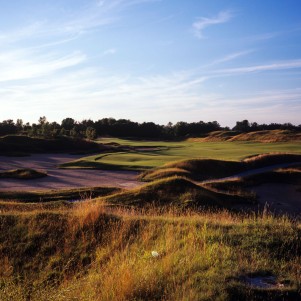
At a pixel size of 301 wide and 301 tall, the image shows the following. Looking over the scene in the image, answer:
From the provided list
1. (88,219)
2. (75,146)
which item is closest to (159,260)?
(88,219)

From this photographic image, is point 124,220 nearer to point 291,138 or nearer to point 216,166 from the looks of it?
point 216,166

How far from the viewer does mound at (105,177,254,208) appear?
1862cm

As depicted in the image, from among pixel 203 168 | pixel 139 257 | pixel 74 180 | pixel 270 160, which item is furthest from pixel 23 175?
pixel 139 257

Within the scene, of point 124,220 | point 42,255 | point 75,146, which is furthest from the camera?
point 75,146

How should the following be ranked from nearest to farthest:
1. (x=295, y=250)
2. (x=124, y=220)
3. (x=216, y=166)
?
(x=295, y=250), (x=124, y=220), (x=216, y=166)

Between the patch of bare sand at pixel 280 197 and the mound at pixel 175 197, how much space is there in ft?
4.37

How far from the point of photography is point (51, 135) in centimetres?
6250

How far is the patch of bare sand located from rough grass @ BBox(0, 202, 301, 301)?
1185 centimetres

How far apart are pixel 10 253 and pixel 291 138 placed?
58579mm

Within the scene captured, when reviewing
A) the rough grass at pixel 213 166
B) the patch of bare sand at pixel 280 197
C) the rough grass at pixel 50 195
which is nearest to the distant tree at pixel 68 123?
the rough grass at pixel 213 166

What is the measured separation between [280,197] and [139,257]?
58.9 ft

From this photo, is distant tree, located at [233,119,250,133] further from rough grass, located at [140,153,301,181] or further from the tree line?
rough grass, located at [140,153,301,181]

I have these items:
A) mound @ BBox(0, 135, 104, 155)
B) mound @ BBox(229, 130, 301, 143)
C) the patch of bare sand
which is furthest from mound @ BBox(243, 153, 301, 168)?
mound @ BBox(0, 135, 104, 155)

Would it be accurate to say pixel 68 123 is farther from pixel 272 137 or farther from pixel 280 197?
pixel 280 197
